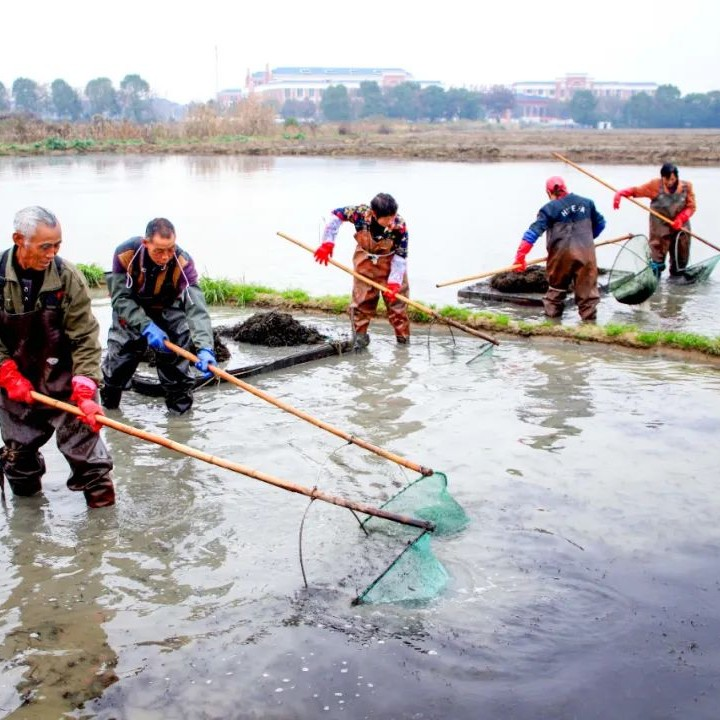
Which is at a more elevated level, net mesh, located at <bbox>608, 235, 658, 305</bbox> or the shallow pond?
net mesh, located at <bbox>608, 235, 658, 305</bbox>

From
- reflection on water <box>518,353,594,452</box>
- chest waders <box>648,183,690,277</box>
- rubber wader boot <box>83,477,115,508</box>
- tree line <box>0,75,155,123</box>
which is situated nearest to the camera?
rubber wader boot <box>83,477,115,508</box>

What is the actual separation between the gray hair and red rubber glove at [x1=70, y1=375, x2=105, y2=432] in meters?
0.72

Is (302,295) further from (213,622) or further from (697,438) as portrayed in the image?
(213,622)

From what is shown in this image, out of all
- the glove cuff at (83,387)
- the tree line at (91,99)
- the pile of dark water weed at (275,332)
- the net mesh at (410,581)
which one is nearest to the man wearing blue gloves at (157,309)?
the glove cuff at (83,387)

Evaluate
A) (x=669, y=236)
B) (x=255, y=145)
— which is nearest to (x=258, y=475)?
(x=669, y=236)

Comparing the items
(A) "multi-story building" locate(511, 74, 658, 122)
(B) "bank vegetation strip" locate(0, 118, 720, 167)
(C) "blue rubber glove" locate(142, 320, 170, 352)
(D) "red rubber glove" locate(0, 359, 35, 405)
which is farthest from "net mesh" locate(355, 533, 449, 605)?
(A) "multi-story building" locate(511, 74, 658, 122)

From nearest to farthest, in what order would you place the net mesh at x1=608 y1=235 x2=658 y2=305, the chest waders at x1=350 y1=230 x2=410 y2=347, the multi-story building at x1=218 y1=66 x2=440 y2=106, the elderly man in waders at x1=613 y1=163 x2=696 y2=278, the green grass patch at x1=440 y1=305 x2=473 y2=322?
the chest waders at x1=350 y1=230 x2=410 y2=347 < the green grass patch at x1=440 y1=305 x2=473 y2=322 < the net mesh at x1=608 y1=235 x2=658 y2=305 < the elderly man in waders at x1=613 y1=163 x2=696 y2=278 < the multi-story building at x1=218 y1=66 x2=440 y2=106

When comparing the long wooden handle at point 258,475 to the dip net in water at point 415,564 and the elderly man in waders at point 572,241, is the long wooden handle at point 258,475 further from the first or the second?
the elderly man in waders at point 572,241

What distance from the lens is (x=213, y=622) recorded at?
396 cm

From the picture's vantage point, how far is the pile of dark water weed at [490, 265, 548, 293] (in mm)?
10516

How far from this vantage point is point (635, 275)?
9523mm

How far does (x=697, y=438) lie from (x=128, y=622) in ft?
12.6

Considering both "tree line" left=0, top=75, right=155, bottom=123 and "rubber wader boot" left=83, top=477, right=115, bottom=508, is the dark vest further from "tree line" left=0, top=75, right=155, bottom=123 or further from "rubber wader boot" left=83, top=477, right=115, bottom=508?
"tree line" left=0, top=75, right=155, bottom=123

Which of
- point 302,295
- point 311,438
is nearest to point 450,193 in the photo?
point 302,295
